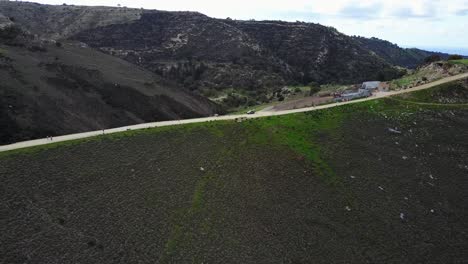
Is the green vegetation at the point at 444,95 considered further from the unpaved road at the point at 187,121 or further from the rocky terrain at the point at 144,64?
the rocky terrain at the point at 144,64

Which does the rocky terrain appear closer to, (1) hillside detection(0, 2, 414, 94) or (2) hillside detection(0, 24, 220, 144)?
(2) hillside detection(0, 24, 220, 144)

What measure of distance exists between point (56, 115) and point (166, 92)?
27668 millimetres

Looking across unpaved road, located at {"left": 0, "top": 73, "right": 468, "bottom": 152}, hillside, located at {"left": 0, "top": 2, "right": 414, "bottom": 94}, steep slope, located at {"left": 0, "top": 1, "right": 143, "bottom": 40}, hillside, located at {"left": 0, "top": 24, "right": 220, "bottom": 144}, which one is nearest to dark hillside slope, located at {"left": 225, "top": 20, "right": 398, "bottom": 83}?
hillside, located at {"left": 0, "top": 2, "right": 414, "bottom": 94}

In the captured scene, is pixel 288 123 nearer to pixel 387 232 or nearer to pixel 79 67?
pixel 387 232

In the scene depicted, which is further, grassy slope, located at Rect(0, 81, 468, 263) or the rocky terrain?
the rocky terrain

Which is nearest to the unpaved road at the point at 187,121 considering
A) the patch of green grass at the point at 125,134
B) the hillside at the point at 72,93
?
the patch of green grass at the point at 125,134

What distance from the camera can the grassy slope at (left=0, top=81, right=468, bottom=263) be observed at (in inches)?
1394

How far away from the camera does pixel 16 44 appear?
249 ft

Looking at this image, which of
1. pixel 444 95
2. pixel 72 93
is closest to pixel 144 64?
pixel 72 93

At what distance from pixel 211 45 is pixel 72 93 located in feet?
283

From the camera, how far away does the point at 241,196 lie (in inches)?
1722

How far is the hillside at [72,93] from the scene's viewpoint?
53188mm

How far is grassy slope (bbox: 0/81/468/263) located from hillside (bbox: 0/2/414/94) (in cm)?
6335

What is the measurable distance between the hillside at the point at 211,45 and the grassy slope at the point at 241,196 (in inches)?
2494
